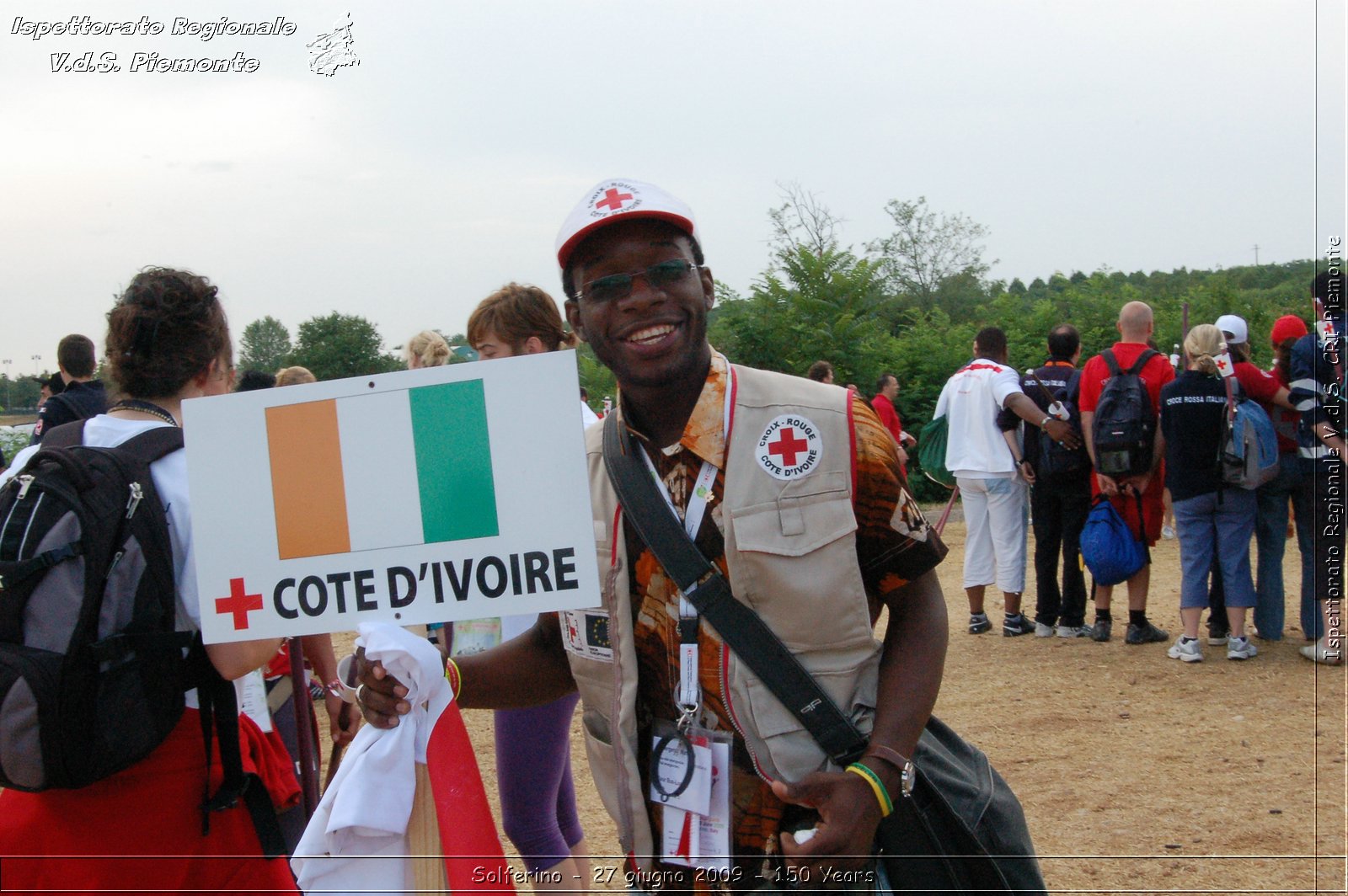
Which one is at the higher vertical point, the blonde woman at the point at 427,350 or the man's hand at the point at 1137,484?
the blonde woman at the point at 427,350

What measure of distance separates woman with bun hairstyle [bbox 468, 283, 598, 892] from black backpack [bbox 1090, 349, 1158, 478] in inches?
186

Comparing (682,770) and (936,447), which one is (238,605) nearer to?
(682,770)

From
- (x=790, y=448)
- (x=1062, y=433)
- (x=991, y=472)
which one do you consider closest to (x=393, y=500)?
(x=790, y=448)

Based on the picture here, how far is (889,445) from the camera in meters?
1.95

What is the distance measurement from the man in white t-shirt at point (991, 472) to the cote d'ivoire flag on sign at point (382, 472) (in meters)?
6.95

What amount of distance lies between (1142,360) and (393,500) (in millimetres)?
6994

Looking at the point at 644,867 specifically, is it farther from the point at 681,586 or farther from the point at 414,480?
the point at 414,480

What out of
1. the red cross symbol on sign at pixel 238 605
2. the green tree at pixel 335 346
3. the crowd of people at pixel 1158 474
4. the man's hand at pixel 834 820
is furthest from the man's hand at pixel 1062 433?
the green tree at pixel 335 346

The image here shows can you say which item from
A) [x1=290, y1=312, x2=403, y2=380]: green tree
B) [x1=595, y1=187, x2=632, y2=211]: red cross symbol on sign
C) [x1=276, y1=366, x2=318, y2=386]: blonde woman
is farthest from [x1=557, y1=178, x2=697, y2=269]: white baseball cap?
[x1=290, y1=312, x2=403, y2=380]: green tree

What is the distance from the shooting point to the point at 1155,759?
568 centimetres

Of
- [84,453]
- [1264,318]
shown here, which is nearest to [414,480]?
[84,453]

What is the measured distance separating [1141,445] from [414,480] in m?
6.71

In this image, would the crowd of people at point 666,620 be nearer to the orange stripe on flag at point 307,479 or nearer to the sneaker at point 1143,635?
the orange stripe on flag at point 307,479

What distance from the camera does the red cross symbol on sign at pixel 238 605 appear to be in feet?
6.08
